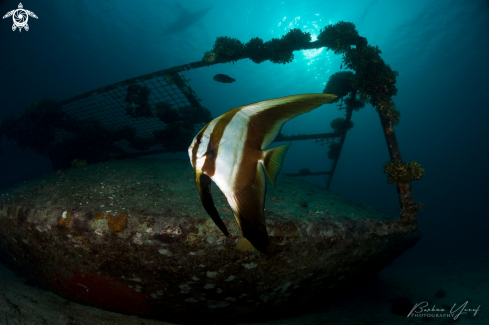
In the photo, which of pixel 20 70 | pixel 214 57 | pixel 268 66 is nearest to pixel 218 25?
pixel 268 66

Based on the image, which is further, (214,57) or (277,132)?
(214,57)

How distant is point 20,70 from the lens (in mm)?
38438

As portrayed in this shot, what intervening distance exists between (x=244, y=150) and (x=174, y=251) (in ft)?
6.30

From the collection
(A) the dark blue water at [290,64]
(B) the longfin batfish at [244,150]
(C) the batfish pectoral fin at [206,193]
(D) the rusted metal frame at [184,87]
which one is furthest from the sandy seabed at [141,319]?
(A) the dark blue water at [290,64]

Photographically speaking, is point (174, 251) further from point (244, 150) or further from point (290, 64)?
point (290, 64)

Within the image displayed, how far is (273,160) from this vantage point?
828 millimetres

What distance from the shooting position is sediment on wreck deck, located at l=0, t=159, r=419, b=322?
7.25 ft

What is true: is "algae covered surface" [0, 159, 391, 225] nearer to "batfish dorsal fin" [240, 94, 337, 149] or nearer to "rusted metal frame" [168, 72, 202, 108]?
"batfish dorsal fin" [240, 94, 337, 149]

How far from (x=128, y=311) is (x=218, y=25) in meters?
43.2

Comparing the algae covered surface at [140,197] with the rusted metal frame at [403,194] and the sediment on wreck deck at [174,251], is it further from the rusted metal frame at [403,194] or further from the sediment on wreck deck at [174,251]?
the rusted metal frame at [403,194]

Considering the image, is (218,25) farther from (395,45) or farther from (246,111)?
(246,111)

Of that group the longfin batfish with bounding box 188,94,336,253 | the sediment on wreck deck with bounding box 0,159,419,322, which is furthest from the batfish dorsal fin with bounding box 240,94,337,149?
the sediment on wreck deck with bounding box 0,159,419,322

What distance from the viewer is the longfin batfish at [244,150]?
2.44 ft

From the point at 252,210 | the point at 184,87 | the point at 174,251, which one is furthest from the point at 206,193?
the point at 184,87
